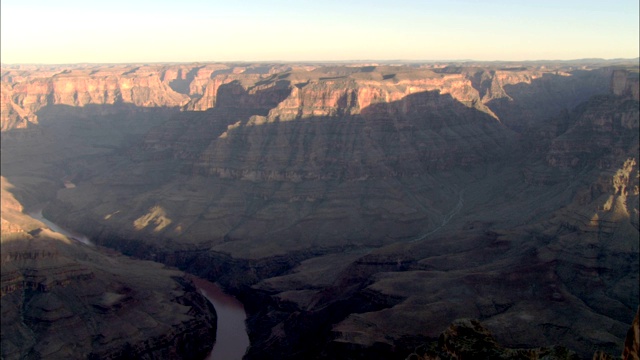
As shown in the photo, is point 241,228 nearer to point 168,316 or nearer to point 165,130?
point 168,316

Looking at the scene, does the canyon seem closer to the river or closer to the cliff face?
the cliff face

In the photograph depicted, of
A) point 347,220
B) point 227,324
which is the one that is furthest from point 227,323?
point 347,220

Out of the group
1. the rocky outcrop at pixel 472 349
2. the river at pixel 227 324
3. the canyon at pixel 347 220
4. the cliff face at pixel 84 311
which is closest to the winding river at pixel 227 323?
the river at pixel 227 324

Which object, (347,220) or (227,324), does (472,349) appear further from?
(347,220)

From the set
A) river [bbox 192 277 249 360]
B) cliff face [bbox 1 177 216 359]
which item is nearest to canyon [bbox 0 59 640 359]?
cliff face [bbox 1 177 216 359]

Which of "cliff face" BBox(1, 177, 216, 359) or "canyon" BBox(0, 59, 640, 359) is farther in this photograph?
"canyon" BBox(0, 59, 640, 359)

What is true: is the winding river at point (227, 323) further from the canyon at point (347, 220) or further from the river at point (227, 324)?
the canyon at point (347, 220)
